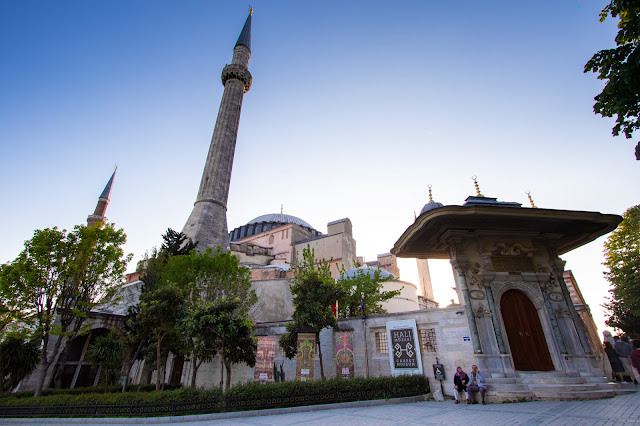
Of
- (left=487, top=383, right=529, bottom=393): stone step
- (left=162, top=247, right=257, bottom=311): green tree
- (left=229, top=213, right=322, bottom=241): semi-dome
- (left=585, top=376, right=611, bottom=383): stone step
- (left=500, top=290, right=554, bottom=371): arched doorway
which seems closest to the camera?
(left=487, top=383, right=529, bottom=393): stone step

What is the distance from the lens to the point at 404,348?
39.3ft

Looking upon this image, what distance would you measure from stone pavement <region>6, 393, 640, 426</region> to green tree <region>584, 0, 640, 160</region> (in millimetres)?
5100

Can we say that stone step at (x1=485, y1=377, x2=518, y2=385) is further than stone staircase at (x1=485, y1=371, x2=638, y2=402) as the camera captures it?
Yes

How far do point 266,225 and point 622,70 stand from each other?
152 ft

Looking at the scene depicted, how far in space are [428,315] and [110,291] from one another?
15115 mm

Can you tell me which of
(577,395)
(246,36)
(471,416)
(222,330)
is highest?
(246,36)

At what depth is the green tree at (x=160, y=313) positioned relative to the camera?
14008 millimetres

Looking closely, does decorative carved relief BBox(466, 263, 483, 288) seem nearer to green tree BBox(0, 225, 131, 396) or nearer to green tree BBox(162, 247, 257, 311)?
green tree BBox(162, 247, 257, 311)

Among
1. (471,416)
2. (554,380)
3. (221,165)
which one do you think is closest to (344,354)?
(471,416)

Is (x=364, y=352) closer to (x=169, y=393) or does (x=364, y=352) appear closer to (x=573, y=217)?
(x=169, y=393)

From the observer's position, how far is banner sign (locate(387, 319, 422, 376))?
11.6 meters

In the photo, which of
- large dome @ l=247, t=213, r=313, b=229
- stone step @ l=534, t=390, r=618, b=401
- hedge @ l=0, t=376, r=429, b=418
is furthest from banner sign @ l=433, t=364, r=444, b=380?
large dome @ l=247, t=213, r=313, b=229

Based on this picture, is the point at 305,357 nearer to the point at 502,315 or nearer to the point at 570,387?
the point at 502,315

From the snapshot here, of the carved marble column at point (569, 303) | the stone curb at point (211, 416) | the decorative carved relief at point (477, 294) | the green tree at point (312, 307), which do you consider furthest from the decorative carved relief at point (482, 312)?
the green tree at point (312, 307)
